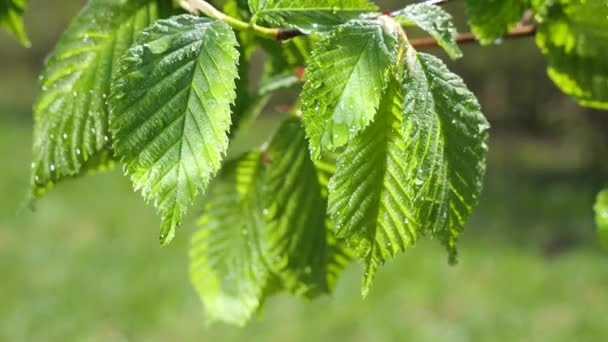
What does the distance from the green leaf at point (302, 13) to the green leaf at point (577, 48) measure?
9.0 inches

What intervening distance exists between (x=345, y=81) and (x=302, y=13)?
0.27 ft

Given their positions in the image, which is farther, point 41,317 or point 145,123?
point 41,317

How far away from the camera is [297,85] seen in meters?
0.78

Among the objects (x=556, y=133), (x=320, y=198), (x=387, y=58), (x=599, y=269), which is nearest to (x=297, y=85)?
(x=320, y=198)

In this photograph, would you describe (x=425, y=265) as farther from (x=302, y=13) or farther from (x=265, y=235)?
(x=302, y=13)

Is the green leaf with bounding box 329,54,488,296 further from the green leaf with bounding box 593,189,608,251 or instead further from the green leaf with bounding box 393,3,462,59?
the green leaf with bounding box 593,189,608,251

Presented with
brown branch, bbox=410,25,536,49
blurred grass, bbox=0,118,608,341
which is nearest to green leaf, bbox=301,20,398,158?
brown branch, bbox=410,25,536,49

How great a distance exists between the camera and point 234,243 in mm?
813

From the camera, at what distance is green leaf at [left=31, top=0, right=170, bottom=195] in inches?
25.5

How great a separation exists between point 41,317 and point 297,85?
3.47m

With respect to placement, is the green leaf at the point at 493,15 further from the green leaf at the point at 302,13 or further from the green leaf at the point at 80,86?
the green leaf at the point at 80,86

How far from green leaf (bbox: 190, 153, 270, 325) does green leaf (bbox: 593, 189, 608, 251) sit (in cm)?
33

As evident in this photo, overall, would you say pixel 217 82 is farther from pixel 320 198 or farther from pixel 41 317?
pixel 41 317

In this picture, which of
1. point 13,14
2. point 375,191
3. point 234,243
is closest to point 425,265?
point 234,243
